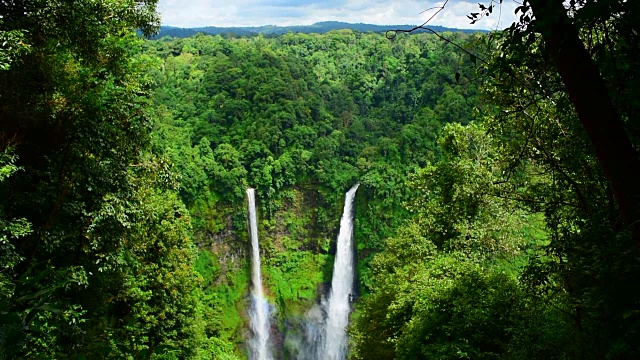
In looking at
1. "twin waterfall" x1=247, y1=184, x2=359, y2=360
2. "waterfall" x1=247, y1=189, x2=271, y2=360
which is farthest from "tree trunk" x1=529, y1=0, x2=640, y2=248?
"waterfall" x1=247, y1=189, x2=271, y2=360

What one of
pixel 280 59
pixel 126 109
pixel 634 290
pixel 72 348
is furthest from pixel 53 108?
pixel 280 59

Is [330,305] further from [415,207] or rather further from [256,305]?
[415,207]

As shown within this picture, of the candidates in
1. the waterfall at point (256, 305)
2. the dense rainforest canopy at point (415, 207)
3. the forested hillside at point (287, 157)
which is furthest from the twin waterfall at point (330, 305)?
the dense rainforest canopy at point (415, 207)

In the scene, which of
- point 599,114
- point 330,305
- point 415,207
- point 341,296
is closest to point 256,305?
point 330,305

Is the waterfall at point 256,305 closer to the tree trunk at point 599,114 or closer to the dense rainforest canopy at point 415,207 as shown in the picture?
the dense rainforest canopy at point 415,207

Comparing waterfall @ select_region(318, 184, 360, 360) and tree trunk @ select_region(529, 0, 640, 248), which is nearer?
tree trunk @ select_region(529, 0, 640, 248)

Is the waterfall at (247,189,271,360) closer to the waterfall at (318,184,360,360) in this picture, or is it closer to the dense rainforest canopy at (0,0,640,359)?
the dense rainforest canopy at (0,0,640,359)

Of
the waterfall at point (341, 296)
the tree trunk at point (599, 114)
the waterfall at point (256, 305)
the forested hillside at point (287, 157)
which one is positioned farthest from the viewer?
the forested hillside at point (287, 157)
